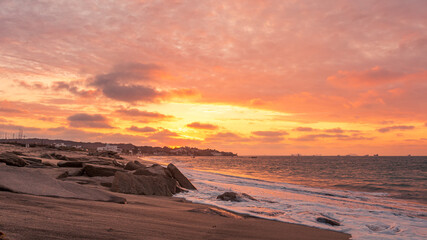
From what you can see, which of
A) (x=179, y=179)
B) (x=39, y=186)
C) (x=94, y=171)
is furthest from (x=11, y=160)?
(x=39, y=186)

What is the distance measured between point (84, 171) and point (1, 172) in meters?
6.44

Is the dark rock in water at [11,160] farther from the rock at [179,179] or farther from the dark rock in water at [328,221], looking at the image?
the dark rock in water at [328,221]

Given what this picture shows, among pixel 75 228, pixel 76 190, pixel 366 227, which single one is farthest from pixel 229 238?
pixel 366 227

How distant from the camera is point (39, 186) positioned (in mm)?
5914

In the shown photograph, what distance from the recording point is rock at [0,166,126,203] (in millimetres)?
5609

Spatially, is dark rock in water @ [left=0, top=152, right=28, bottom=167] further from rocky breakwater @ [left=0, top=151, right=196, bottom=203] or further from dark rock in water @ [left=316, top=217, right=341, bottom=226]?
dark rock in water @ [left=316, top=217, right=341, bottom=226]

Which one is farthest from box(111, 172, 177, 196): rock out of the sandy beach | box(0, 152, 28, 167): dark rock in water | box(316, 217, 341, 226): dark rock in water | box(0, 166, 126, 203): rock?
box(316, 217, 341, 226): dark rock in water

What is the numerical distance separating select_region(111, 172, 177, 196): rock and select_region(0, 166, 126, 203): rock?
10.6 feet

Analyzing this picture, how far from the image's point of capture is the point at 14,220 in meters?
3.39

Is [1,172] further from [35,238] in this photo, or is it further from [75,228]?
[35,238]

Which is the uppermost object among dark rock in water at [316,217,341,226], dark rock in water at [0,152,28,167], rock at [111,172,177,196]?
dark rock in water at [0,152,28,167]

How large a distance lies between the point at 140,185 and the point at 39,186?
484 centimetres

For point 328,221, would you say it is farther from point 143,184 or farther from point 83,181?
point 83,181

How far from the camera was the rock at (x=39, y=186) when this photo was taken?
5609 millimetres
